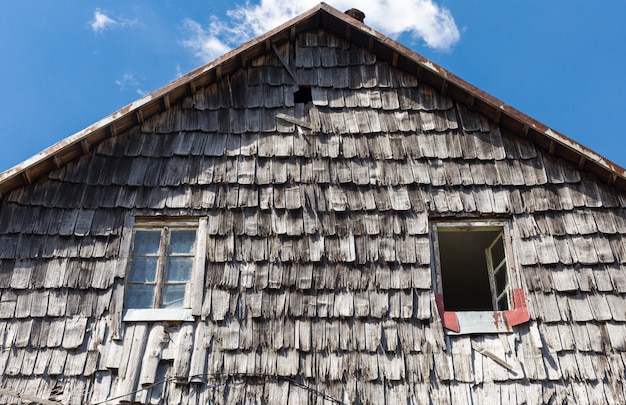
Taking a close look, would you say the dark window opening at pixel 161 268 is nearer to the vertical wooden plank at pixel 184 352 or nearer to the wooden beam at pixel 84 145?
the vertical wooden plank at pixel 184 352

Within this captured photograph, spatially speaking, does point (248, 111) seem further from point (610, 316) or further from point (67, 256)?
point (610, 316)

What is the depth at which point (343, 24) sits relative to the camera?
27.6ft

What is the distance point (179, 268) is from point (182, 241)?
290mm

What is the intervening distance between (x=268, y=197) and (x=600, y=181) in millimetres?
3320

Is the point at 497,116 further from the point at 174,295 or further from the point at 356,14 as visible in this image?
the point at 174,295

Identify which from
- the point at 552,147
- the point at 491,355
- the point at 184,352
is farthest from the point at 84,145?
the point at 552,147

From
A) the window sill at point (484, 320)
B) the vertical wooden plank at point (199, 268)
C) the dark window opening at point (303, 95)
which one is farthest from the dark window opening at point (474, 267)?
the vertical wooden plank at point (199, 268)

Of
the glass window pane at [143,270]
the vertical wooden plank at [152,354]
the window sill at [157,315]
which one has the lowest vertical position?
the vertical wooden plank at [152,354]

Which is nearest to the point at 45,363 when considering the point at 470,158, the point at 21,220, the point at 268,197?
the point at 21,220

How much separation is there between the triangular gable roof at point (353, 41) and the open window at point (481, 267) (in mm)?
1091

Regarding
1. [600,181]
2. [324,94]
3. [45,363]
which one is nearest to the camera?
[45,363]

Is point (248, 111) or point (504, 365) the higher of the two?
point (248, 111)

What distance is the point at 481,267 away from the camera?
9.55 m

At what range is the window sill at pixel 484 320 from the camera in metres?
6.76
